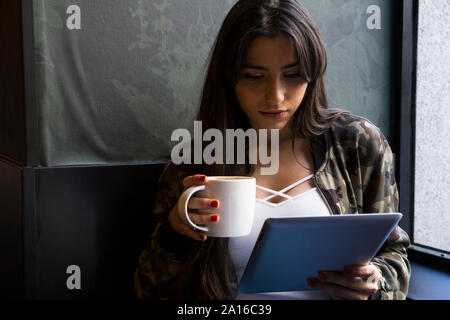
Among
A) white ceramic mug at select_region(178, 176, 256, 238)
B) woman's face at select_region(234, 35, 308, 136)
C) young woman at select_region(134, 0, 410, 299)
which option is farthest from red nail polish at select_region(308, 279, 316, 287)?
woman's face at select_region(234, 35, 308, 136)

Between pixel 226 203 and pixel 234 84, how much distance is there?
36cm

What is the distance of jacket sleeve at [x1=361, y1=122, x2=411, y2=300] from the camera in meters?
0.97

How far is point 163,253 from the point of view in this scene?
97 cm

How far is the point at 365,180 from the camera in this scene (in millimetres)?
1096

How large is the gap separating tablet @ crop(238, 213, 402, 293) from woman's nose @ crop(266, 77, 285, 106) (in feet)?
1.11

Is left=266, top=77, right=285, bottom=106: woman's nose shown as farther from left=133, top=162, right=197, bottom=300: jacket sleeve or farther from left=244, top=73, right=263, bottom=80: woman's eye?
left=133, top=162, right=197, bottom=300: jacket sleeve

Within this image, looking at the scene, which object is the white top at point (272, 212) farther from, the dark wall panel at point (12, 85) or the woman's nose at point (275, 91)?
the dark wall panel at point (12, 85)

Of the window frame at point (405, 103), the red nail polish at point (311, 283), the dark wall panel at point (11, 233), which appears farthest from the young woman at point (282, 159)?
the window frame at point (405, 103)

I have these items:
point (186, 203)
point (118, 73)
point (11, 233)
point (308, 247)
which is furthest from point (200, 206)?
point (11, 233)

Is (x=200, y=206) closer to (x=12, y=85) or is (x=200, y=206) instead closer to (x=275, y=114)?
(x=275, y=114)

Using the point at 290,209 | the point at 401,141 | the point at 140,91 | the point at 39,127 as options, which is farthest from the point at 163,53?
the point at 401,141

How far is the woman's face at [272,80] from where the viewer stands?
3.10 feet

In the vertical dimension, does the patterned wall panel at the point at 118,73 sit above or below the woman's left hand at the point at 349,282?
above
